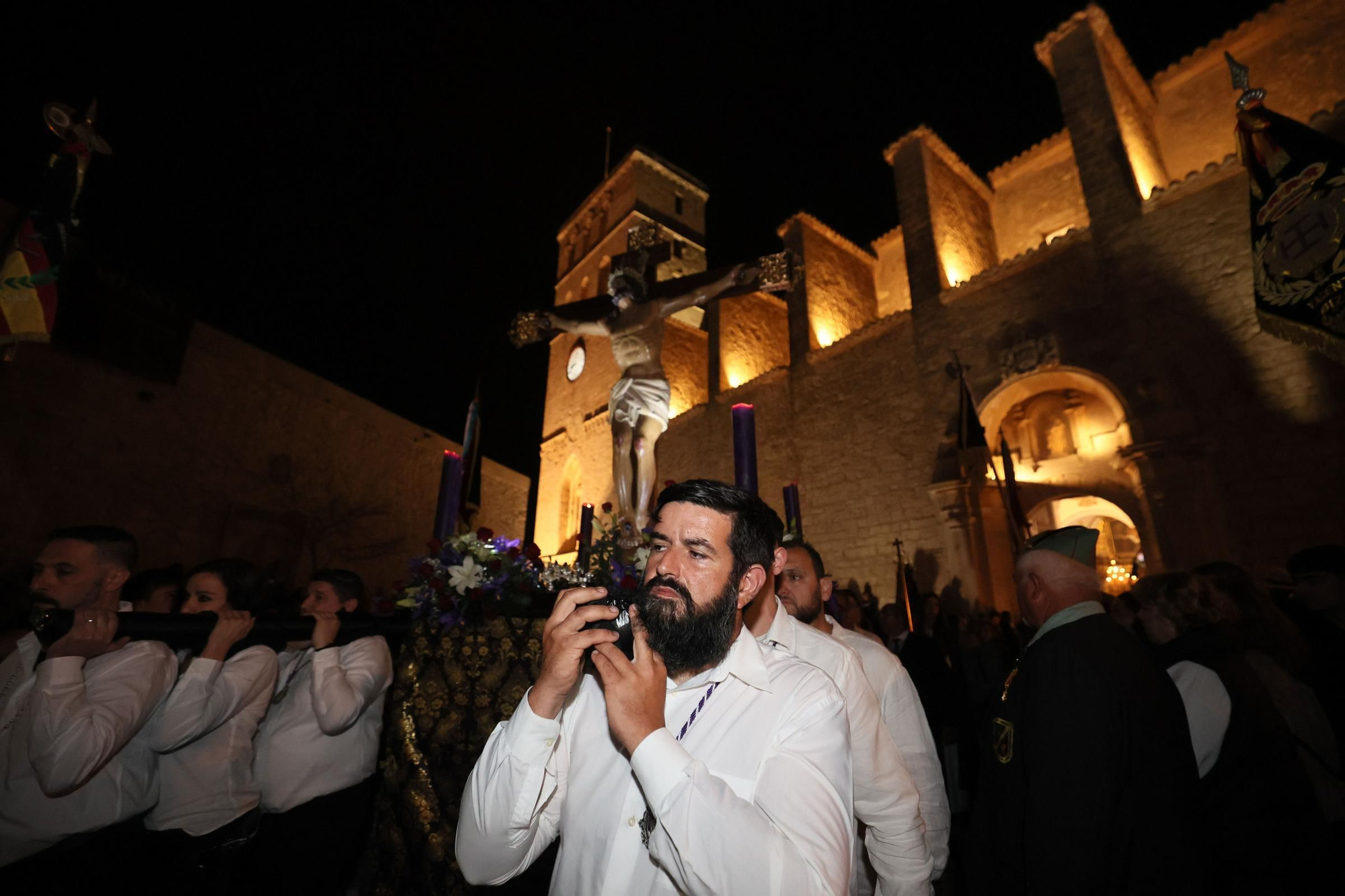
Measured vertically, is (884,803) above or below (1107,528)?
below

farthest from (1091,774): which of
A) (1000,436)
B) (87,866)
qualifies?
(1000,436)

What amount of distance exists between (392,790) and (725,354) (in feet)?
43.6

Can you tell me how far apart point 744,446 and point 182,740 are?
304 cm

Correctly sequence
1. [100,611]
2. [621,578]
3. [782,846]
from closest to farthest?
[782,846] < [100,611] < [621,578]

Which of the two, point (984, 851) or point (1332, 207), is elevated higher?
point (1332, 207)

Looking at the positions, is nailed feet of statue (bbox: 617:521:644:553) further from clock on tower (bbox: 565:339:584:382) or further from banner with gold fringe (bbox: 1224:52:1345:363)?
clock on tower (bbox: 565:339:584:382)

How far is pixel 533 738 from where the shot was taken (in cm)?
135

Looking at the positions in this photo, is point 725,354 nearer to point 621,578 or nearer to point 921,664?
point 921,664

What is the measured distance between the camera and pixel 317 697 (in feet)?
8.78

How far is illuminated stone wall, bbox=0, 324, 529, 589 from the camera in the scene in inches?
288

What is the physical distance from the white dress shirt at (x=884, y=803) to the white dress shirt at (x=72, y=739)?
2.43 meters

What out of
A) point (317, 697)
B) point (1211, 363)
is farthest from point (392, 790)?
point (1211, 363)

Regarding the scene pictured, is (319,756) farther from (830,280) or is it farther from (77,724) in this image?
(830,280)

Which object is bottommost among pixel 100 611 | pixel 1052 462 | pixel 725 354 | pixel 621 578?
pixel 100 611
